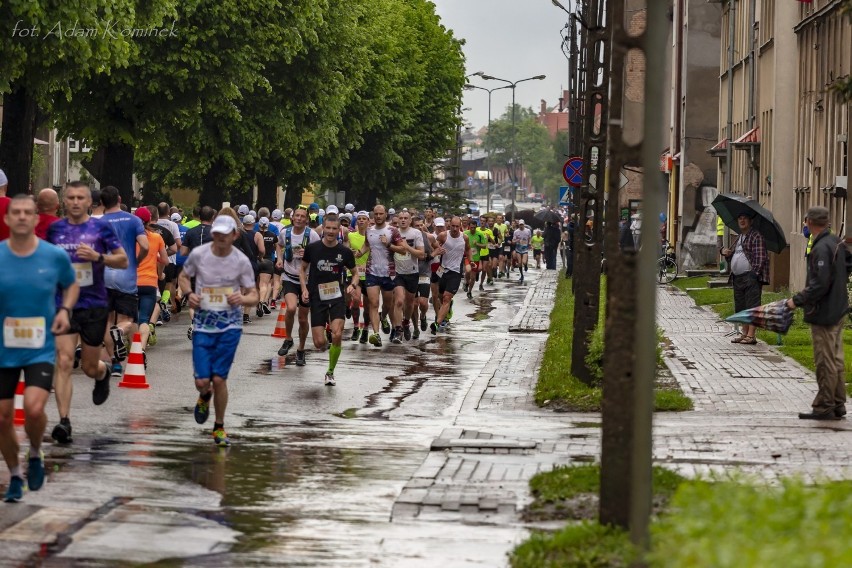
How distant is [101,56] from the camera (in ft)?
88.1

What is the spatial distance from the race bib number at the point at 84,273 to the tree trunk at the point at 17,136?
17.4 meters

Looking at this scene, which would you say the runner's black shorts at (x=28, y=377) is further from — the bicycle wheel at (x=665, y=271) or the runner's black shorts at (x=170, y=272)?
the bicycle wheel at (x=665, y=271)

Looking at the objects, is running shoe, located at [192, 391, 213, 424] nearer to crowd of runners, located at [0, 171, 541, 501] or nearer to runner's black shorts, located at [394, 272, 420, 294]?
crowd of runners, located at [0, 171, 541, 501]

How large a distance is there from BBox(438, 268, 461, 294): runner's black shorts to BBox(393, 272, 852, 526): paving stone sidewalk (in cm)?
656

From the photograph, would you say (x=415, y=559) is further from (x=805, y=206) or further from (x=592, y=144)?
(x=805, y=206)

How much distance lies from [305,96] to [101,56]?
21.9 m

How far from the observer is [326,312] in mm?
18078

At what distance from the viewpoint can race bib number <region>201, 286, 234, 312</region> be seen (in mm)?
12523

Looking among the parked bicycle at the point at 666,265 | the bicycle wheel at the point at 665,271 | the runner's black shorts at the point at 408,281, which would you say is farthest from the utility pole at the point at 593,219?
the parked bicycle at the point at 666,265

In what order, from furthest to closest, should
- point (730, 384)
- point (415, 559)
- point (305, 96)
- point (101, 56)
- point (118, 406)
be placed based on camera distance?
point (305, 96), point (101, 56), point (730, 384), point (118, 406), point (415, 559)

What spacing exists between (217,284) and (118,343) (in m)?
3.63

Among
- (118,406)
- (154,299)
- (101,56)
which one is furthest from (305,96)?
(118,406)

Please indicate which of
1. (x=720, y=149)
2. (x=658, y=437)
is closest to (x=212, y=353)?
(x=658, y=437)

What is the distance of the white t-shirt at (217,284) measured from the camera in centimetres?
1251
